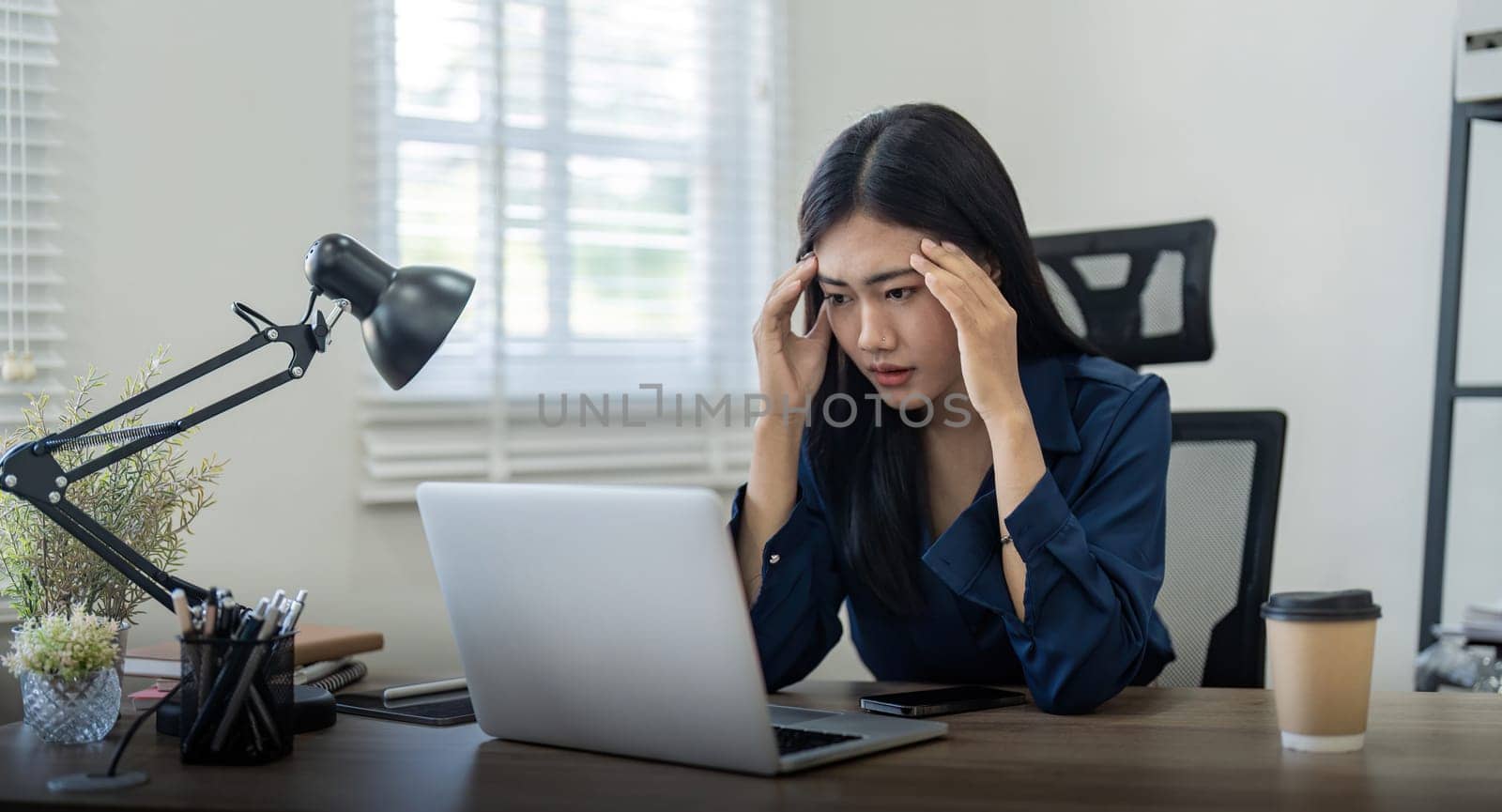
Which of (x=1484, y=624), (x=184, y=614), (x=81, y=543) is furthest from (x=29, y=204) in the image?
(x=1484, y=624)

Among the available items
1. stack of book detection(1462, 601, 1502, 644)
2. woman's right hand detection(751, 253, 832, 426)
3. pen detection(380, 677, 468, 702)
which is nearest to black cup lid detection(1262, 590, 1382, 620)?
woman's right hand detection(751, 253, 832, 426)

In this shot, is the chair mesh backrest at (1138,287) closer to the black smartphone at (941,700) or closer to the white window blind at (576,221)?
the black smartphone at (941,700)

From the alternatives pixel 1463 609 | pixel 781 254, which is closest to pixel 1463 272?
pixel 1463 609

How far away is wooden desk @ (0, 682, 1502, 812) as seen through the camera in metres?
0.97

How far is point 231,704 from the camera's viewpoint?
1.11 m

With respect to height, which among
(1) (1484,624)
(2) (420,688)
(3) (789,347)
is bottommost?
(1) (1484,624)

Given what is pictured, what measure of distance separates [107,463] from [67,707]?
22 cm

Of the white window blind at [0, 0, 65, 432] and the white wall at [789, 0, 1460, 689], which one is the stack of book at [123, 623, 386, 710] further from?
the white wall at [789, 0, 1460, 689]

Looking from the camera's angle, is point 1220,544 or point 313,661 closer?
point 313,661

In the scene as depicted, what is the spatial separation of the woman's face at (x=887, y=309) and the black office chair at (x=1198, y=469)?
46cm

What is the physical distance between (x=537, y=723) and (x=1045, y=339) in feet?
2.72

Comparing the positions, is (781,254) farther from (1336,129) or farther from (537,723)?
(537,723)

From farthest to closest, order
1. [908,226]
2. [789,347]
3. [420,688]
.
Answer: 1. [789,347]
2. [908,226]
3. [420,688]

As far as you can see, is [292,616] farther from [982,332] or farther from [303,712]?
[982,332]
